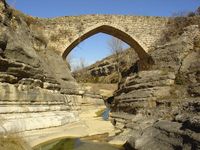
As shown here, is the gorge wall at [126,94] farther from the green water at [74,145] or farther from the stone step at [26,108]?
the green water at [74,145]

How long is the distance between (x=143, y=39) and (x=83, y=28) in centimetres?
447

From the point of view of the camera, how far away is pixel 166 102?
1009 cm

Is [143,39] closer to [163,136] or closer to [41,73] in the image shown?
[41,73]

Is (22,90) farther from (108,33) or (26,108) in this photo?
(108,33)

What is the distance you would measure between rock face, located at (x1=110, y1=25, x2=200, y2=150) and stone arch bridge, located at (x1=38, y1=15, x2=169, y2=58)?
7.05m

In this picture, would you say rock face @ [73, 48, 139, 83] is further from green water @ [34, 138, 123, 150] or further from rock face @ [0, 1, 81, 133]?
green water @ [34, 138, 123, 150]

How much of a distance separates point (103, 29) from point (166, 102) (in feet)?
45.4

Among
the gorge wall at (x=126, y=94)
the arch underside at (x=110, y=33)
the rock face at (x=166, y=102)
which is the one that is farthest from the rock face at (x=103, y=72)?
the rock face at (x=166, y=102)

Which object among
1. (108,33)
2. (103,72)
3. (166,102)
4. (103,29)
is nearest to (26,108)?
(166,102)

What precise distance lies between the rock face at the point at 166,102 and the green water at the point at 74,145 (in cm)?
74

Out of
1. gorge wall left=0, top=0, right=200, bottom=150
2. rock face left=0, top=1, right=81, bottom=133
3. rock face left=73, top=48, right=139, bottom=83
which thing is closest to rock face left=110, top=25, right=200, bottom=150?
gorge wall left=0, top=0, right=200, bottom=150

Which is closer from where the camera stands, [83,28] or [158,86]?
[158,86]

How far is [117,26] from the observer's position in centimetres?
2256

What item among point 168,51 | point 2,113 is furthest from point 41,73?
point 168,51
